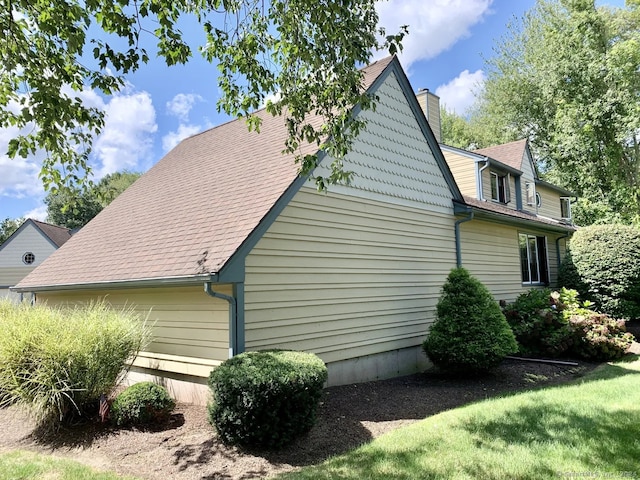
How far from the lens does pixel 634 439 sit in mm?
4773

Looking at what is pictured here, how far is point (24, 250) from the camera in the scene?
28.4m

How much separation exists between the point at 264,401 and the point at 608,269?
1370cm

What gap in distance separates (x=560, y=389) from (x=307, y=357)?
4.75 meters

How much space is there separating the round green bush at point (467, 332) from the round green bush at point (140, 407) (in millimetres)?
5066

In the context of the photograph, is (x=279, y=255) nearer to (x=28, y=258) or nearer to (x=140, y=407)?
(x=140, y=407)

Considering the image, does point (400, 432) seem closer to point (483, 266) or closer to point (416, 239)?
point (416, 239)

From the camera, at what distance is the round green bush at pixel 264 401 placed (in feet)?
15.3

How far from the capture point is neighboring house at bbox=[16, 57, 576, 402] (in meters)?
Result: 6.56

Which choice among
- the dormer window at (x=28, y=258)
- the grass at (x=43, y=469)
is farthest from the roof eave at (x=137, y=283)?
the dormer window at (x=28, y=258)

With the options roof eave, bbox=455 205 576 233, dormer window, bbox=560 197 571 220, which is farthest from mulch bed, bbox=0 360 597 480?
dormer window, bbox=560 197 571 220

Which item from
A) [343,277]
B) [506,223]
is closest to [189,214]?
[343,277]

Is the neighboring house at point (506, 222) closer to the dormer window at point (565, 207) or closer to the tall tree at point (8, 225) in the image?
the dormer window at point (565, 207)

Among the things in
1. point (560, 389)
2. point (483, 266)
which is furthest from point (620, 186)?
point (560, 389)

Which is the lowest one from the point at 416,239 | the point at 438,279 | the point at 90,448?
the point at 90,448
